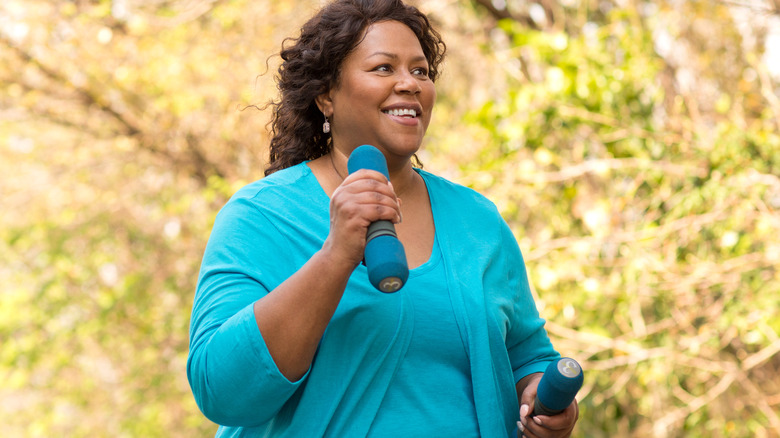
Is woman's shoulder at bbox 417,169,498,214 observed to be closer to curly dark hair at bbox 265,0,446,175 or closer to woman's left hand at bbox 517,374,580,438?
curly dark hair at bbox 265,0,446,175

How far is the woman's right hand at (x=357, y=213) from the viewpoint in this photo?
1.37 metres

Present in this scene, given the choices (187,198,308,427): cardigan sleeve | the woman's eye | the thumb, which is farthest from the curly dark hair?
the thumb

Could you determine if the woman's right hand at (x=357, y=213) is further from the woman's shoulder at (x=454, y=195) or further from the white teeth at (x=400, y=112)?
the woman's shoulder at (x=454, y=195)

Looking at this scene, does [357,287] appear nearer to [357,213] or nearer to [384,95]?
[357,213]

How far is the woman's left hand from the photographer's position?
1.66 m

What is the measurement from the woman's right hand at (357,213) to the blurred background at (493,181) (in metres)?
1.07

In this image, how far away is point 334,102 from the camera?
75.8 inches

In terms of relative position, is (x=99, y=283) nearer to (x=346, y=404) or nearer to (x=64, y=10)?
(x=64, y=10)

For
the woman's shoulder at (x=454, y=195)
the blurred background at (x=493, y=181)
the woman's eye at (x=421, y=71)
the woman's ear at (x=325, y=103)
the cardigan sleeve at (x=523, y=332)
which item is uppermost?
the woman's eye at (x=421, y=71)

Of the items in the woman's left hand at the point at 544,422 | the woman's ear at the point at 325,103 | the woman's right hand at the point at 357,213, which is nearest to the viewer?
the woman's right hand at the point at 357,213

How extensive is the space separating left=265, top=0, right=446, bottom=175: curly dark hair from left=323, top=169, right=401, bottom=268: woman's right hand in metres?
0.59

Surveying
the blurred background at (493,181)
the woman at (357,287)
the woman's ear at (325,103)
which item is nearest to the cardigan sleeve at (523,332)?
the woman at (357,287)

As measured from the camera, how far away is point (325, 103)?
1.97m

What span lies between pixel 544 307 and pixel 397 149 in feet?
7.46
